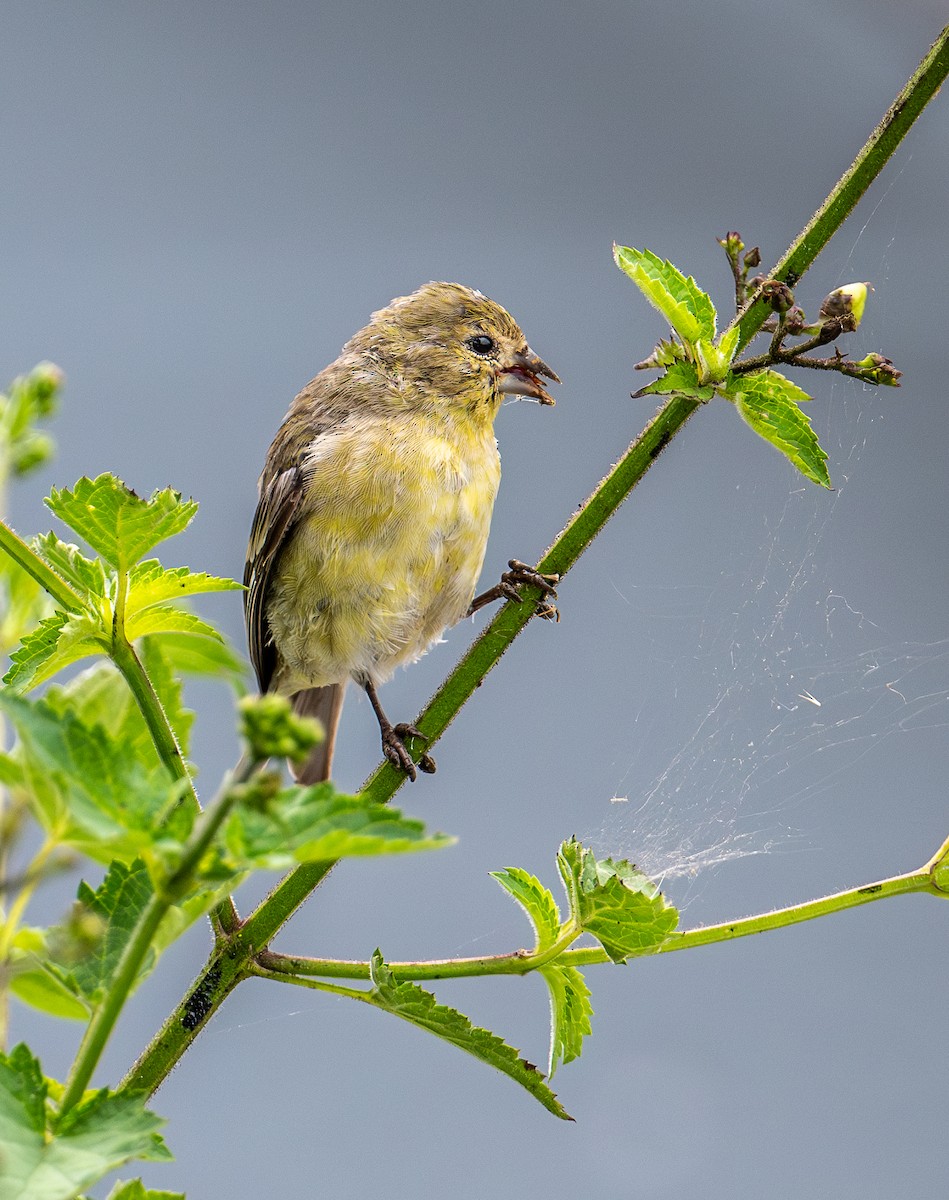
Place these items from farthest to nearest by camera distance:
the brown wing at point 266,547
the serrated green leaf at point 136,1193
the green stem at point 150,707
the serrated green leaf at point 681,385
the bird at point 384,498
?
the brown wing at point 266,547 → the bird at point 384,498 → the serrated green leaf at point 681,385 → the green stem at point 150,707 → the serrated green leaf at point 136,1193

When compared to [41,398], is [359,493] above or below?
below

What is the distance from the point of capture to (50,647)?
1001 mm

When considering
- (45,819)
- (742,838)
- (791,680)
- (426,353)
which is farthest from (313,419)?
(45,819)

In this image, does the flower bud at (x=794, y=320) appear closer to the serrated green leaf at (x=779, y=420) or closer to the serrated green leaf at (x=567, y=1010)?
the serrated green leaf at (x=779, y=420)

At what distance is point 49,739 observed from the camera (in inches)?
22.8

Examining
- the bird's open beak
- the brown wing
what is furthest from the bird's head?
the brown wing

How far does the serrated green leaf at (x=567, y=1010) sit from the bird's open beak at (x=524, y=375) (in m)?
1.55

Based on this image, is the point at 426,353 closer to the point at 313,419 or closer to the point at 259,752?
the point at 313,419

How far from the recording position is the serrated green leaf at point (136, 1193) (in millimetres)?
715

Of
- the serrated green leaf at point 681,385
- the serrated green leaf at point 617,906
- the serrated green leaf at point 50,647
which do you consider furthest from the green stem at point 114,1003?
the serrated green leaf at point 681,385

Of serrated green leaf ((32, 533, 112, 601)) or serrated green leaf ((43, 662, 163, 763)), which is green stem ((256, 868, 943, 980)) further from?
serrated green leaf ((32, 533, 112, 601))

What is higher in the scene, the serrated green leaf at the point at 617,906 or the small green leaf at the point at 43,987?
the serrated green leaf at the point at 617,906

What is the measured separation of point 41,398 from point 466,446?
1605 mm

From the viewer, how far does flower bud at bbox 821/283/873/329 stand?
117cm
